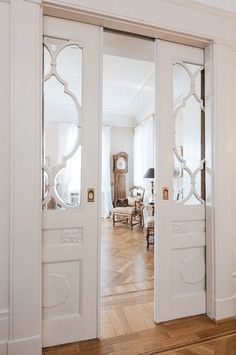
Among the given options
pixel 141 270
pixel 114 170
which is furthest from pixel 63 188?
pixel 114 170

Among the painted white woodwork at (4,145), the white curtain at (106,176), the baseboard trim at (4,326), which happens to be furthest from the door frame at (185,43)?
the white curtain at (106,176)

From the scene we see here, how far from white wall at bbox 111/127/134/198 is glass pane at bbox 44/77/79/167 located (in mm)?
5432

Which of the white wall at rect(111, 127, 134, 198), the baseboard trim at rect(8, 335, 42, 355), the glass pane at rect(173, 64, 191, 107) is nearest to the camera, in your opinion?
the baseboard trim at rect(8, 335, 42, 355)

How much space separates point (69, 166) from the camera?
6.40ft

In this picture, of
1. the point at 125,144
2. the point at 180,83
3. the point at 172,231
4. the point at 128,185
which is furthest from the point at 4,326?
the point at 125,144

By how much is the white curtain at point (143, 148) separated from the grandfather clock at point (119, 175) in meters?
0.37

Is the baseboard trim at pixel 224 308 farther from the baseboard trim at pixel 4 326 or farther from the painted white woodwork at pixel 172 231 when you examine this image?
the baseboard trim at pixel 4 326

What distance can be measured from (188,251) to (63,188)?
4.24 ft

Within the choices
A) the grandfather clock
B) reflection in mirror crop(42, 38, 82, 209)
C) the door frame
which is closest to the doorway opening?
the grandfather clock

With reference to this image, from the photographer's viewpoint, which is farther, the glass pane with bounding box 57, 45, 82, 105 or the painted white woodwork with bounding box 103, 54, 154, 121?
the painted white woodwork with bounding box 103, 54, 154, 121

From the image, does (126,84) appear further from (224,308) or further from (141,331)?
(141,331)

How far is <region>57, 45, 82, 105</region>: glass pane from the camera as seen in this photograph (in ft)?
6.35

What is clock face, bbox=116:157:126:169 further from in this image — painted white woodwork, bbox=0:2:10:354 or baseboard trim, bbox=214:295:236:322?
painted white woodwork, bbox=0:2:10:354

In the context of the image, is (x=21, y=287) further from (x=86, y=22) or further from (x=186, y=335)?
(x=86, y=22)
